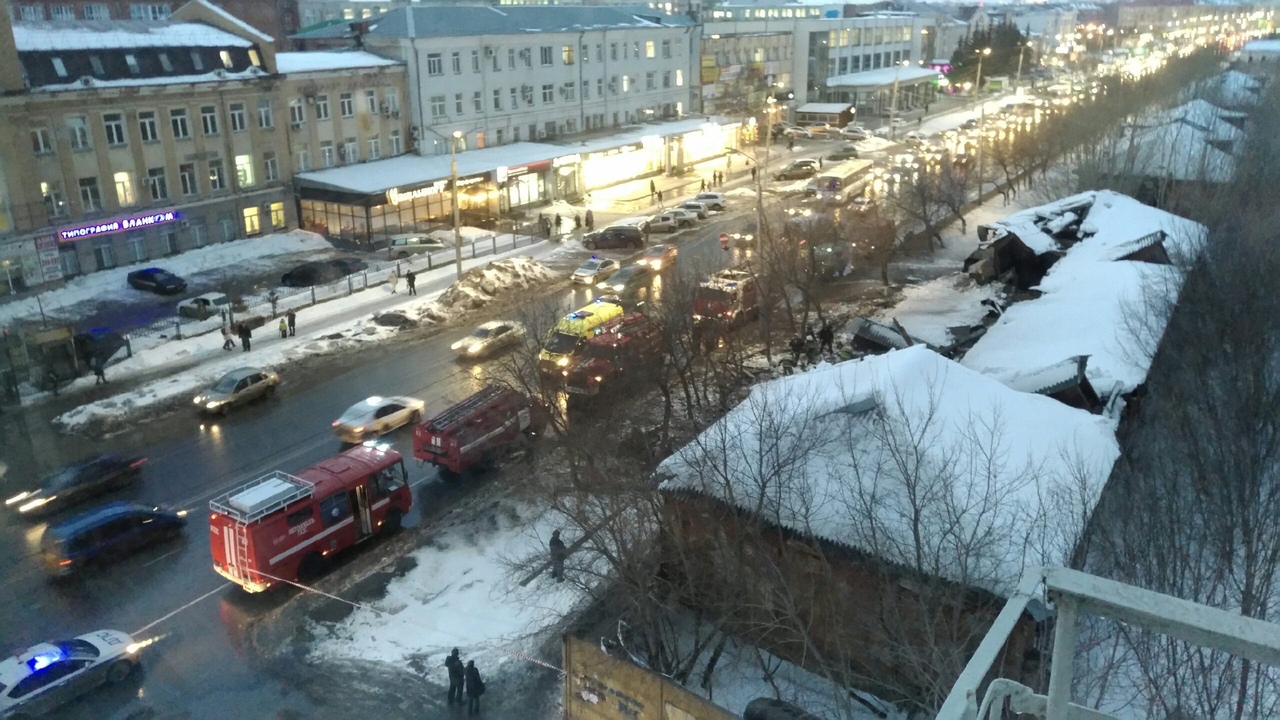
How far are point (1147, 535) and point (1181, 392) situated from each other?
7.24 metres

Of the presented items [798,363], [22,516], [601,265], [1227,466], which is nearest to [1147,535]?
[1227,466]

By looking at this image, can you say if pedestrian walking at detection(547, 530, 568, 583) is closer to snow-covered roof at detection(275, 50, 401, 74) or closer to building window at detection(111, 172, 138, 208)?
building window at detection(111, 172, 138, 208)

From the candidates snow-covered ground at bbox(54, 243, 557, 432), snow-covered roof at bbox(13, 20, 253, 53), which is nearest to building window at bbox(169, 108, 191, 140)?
snow-covered roof at bbox(13, 20, 253, 53)

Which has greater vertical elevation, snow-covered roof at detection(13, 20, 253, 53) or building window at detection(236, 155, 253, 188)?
snow-covered roof at detection(13, 20, 253, 53)

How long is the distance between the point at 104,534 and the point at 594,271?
22.9m

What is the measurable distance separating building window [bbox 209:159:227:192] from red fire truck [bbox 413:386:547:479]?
85.7 ft

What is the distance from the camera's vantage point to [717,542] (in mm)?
13406

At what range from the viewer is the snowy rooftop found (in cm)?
4431

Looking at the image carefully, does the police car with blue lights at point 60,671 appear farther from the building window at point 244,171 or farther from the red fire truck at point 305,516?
the building window at point 244,171

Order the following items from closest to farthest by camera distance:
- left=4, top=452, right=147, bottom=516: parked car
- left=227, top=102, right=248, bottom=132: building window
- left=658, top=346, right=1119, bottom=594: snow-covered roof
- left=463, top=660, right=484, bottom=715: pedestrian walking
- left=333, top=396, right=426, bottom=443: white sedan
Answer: left=658, top=346, right=1119, bottom=594: snow-covered roof
left=463, top=660, right=484, bottom=715: pedestrian walking
left=4, top=452, right=147, bottom=516: parked car
left=333, top=396, right=426, bottom=443: white sedan
left=227, top=102, right=248, bottom=132: building window

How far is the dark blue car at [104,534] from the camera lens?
17.7 metres

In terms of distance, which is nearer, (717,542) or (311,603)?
(717,542)

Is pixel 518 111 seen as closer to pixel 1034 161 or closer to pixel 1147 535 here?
pixel 1034 161

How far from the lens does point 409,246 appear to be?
4300 centimetres
